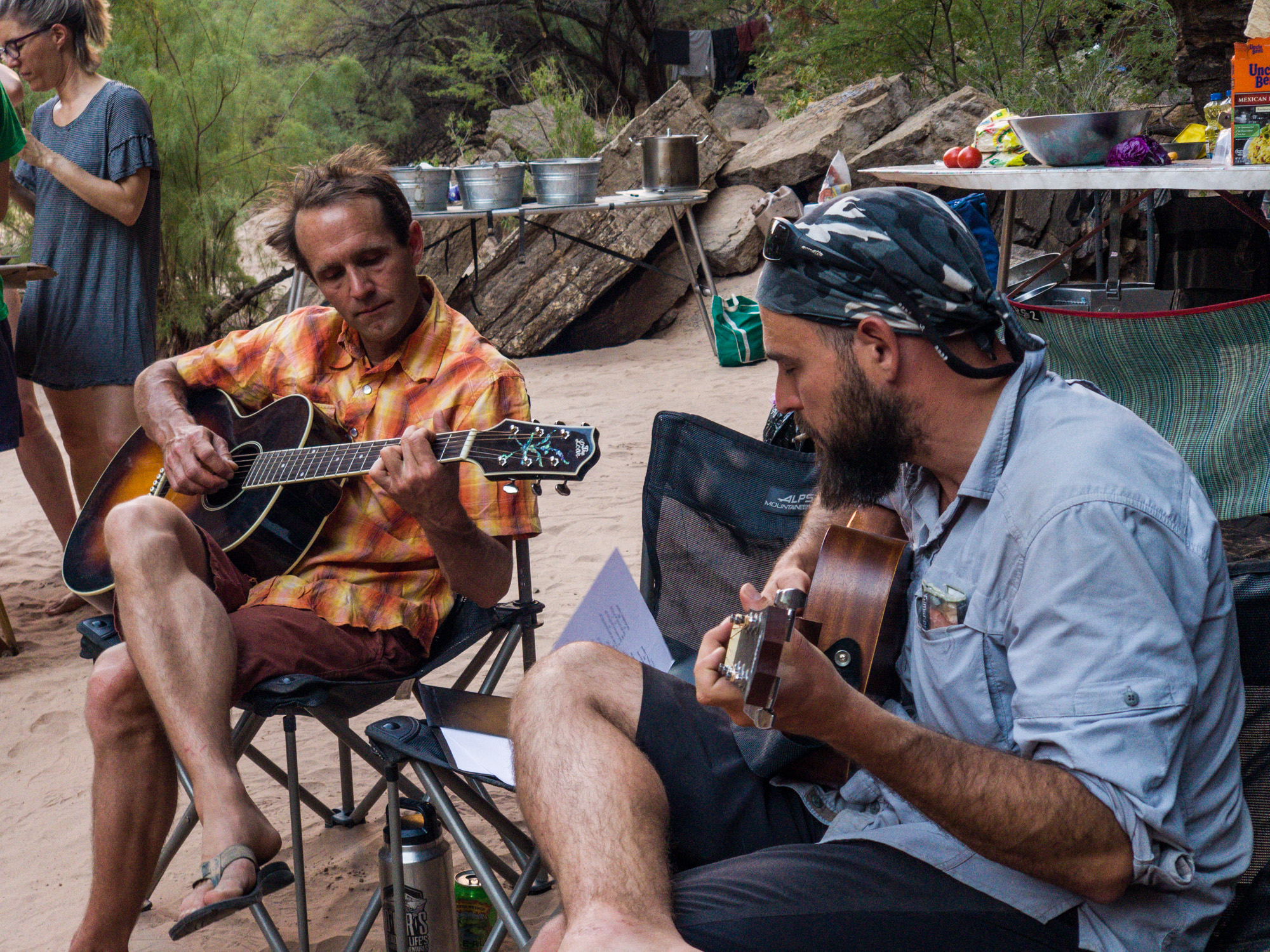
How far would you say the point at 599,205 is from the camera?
752 cm

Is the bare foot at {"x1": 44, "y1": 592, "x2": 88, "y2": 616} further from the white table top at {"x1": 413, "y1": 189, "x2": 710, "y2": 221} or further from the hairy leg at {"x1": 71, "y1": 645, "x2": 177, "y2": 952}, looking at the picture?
the white table top at {"x1": 413, "y1": 189, "x2": 710, "y2": 221}

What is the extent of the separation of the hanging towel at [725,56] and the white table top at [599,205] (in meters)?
10.4

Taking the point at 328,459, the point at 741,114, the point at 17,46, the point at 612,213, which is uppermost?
the point at 741,114

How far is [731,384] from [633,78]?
12.1 meters

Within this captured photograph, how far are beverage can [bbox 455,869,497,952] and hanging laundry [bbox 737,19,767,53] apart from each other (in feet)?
57.8

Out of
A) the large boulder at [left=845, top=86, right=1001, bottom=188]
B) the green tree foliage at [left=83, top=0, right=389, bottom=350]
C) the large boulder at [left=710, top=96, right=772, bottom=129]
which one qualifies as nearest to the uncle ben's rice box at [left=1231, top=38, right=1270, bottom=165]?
the large boulder at [left=845, top=86, right=1001, bottom=188]

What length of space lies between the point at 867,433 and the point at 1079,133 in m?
2.93

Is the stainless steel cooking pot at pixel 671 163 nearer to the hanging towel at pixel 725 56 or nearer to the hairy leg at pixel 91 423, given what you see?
the hairy leg at pixel 91 423

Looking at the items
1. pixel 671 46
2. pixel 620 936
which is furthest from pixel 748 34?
pixel 620 936

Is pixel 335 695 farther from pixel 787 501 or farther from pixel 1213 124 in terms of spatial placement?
pixel 1213 124

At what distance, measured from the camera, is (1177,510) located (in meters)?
1.28

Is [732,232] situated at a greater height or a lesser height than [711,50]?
lesser

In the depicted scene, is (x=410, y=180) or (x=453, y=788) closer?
(x=453, y=788)

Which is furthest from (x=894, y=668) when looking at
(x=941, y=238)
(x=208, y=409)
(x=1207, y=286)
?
(x=1207, y=286)
